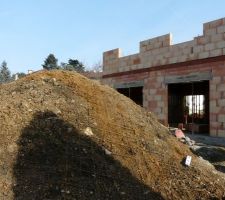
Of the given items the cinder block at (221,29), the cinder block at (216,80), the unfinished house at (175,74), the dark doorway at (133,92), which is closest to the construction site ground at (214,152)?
the unfinished house at (175,74)

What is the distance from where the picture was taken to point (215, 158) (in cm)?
1105

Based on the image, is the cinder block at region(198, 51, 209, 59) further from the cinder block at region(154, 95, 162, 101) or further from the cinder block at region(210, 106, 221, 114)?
the cinder block at region(154, 95, 162, 101)

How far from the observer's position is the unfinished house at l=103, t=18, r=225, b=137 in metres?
14.1

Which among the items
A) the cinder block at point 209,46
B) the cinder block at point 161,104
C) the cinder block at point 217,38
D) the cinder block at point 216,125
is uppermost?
the cinder block at point 217,38

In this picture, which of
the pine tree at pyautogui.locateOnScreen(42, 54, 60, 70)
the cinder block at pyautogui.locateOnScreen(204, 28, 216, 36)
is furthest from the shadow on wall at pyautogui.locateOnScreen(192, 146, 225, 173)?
the pine tree at pyautogui.locateOnScreen(42, 54, 60, 70)

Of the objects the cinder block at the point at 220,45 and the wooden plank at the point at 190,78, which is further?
the wooden plank at the point at 190,78

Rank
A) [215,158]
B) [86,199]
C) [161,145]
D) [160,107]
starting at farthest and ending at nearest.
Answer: [160,107] → [215,158] → [161,145] → [86,199]

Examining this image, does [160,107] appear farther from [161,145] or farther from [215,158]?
[161,145]

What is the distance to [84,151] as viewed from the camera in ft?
21.0

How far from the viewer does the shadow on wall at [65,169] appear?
5.56 m

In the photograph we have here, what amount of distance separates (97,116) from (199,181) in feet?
7.39

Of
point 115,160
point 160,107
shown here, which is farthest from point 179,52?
point 115,160

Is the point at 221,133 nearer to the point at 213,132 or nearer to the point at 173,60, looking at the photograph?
the point at 213,132

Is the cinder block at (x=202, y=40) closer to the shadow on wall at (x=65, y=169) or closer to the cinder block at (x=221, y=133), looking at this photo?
the cinder block at (x=221, y=133)
